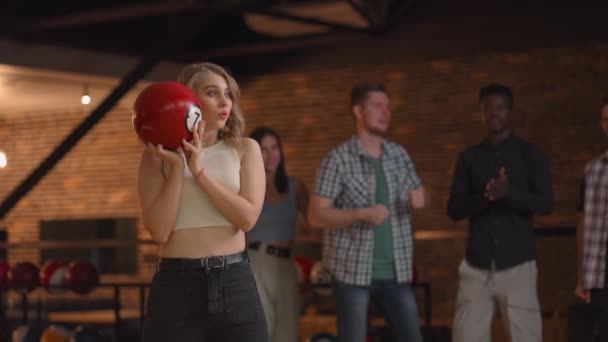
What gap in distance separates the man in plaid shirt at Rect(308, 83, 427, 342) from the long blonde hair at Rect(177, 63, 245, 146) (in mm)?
1259

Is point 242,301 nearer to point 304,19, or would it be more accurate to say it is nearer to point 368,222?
point 368,222

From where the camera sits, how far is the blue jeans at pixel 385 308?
4.28m

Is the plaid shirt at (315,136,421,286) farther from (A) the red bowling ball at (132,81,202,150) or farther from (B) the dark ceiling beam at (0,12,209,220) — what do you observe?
(B) the dark ceiling beam at (0,12,209,220)

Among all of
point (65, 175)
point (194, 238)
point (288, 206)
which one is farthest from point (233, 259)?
point (65, 175)

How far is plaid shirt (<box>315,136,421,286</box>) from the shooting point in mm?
4309

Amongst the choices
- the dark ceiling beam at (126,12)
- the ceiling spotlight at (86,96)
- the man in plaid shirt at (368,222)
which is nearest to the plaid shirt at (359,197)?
the man in plaid shirt at (368,222)

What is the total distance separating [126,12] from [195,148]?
17.7 feet

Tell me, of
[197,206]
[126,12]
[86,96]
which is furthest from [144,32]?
[197,206]

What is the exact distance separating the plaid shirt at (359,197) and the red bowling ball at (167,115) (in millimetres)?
1633

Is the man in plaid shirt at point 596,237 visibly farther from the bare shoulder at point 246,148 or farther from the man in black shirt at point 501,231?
the bare shoulder at point 246,148

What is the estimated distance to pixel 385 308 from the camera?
4.33 m

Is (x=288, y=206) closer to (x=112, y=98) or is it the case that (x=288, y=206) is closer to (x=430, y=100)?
(x=112, y=98)

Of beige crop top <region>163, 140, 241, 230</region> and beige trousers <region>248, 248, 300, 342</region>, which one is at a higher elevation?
beige crop top <region>163, 140, 241, 230</region>

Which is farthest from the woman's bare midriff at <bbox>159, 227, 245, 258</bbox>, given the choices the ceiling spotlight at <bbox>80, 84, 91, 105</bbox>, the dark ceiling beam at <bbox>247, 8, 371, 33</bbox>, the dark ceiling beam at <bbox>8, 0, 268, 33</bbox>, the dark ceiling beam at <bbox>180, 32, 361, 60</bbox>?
the ceiling spotlight at <bbox>80, 84, 91, 105</bbox>
